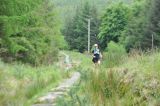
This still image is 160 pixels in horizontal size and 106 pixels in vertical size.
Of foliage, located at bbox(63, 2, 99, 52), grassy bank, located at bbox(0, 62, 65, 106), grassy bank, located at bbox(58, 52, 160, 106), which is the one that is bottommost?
foliage, located at bbox(63, 2, 99, 52)

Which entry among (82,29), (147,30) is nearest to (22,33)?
(147,30)

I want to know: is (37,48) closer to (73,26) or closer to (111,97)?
(111,97)

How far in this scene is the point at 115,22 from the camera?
78688 mm

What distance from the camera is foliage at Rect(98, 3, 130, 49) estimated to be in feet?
258

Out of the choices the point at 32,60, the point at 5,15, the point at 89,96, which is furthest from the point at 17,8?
the point at 89,96

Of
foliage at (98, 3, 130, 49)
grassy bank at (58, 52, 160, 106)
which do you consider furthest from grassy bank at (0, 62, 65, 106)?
foliage at (98, 3, 130, 49)

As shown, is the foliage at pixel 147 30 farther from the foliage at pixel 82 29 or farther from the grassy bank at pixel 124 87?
the grassy bank at pixel 124 87

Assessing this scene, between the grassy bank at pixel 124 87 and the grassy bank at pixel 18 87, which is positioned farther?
the grassy bank at pixel 18 87

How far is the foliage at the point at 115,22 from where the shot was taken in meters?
78.6

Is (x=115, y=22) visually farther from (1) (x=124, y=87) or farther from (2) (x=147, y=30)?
(1) (x=124, y=87)

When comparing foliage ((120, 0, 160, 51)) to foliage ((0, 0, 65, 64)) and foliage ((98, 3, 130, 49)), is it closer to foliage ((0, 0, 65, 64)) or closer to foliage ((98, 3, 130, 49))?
foliage ((0, 0, 65, 64))

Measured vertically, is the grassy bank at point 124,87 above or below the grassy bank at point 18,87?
above

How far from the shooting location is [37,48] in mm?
30984

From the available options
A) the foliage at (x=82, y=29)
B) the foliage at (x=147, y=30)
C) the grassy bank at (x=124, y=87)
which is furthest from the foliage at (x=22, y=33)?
the foliage at (x=82, y=29)
